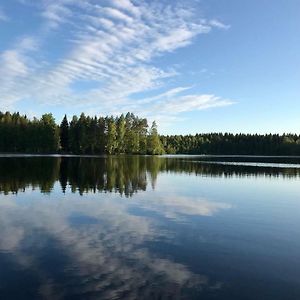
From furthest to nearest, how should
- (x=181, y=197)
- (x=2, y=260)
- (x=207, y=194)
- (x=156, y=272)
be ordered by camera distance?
(x=207, y=194) → (x=181, y=197) → (x=2, y=260) → (x=156, y=272)

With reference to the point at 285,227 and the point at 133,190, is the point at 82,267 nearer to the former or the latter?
the point at 285,227

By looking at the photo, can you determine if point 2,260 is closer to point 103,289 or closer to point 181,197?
point 103,289

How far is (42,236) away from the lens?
21188mm

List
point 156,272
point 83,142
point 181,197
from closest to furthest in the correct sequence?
point 156,272 < point 181,197 < point 83,142

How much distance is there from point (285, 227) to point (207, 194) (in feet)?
55.6

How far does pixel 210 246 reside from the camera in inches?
789

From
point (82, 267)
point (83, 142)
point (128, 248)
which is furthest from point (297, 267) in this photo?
point (83, 142)

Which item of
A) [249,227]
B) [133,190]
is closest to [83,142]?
[133,190]

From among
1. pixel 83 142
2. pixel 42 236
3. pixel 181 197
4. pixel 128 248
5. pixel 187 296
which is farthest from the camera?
pixel 83 142

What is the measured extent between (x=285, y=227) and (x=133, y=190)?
22.1m

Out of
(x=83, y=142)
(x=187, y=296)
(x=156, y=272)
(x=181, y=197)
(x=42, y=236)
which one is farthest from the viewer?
(x=83, y=142)

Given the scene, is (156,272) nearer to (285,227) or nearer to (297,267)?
(297,267)

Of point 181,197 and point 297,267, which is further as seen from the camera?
point 181,197

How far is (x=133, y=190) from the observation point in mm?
45000
